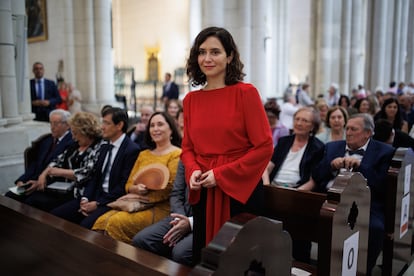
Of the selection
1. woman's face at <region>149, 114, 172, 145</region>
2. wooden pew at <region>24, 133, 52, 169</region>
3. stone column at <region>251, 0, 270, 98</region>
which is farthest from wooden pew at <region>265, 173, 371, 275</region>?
stone column at <region>251, 0, 270, 98</region>

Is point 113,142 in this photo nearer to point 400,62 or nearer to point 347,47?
point 347,47

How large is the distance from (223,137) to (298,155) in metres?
2.14

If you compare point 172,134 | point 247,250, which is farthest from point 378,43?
point 247,250

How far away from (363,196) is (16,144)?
12.5 feet

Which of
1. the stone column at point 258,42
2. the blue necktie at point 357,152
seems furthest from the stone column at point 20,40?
the stone column at point 258,42

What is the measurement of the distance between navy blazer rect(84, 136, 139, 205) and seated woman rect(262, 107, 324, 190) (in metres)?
1.32

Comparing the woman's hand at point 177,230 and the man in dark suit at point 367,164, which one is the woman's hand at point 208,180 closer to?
the woman's hand at point 177,230

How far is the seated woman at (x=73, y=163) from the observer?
4102 millimetres

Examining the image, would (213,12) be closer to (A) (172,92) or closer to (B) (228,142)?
(A) (172,92)

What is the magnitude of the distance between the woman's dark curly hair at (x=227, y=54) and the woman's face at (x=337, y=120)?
3.04 meters

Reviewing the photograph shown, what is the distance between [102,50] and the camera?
1159 cm

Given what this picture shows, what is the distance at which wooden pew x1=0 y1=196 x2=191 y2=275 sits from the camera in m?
1.75

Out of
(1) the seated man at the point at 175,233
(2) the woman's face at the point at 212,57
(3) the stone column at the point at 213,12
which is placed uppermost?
(3) the stone column at the point at 213,12

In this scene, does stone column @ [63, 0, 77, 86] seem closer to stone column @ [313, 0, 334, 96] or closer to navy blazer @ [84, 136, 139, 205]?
navy blazer @ [84, 136, 139, 205]
